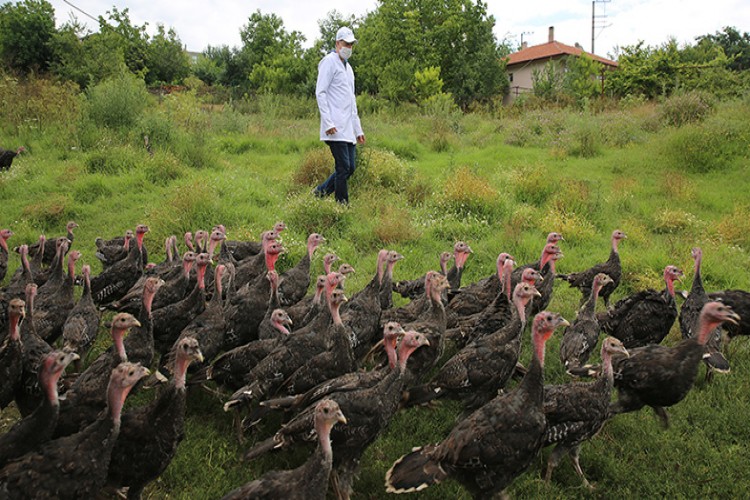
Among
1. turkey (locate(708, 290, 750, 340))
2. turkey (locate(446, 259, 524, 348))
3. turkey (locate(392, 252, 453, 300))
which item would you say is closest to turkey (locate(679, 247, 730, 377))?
turkey (locate(708, 290, 750, 340))

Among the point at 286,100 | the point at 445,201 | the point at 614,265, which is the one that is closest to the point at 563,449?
the point at 614,265

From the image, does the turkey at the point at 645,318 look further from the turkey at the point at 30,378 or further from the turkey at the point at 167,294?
the turkey at the point at 30,378

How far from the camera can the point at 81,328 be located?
520 centimetres

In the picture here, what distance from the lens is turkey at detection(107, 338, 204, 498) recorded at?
351 centimetres

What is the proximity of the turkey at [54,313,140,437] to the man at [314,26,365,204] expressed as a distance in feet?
19.2

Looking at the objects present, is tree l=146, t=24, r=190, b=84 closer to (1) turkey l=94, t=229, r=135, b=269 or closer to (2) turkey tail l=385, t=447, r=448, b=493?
(1) turkey l=94, t=229, r=135, b=269

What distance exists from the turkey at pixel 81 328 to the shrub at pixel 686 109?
16.1 m

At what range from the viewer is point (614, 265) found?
6805 millimetres

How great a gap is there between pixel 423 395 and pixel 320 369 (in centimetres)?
91

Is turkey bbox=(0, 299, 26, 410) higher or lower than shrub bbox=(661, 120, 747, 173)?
lower

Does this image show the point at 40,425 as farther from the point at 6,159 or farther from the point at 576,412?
the point at 6,159

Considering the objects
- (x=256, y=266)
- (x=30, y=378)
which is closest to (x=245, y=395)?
(x=30, y=378)

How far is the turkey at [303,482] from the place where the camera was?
10.2 feet

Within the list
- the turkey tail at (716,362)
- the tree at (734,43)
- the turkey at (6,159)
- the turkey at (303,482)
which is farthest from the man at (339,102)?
the tree at (734,43)
